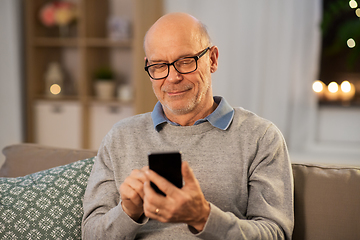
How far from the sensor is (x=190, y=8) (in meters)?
3.07

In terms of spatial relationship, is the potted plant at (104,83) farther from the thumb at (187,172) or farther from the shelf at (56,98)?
the thumb at (187,172)

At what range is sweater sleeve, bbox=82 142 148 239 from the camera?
3.09 feet

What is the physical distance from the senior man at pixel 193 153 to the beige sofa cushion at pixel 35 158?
253mm

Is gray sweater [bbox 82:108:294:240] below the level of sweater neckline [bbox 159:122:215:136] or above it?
below

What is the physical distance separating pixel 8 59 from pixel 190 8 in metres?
1.66

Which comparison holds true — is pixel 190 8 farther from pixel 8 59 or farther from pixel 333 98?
pixel 8 59

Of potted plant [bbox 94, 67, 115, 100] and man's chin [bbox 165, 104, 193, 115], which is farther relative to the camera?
potted plant [bbox 94, 67, 115, 100]

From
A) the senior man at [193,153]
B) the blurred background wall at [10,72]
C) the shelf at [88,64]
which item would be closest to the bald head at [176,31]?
the senior man at [193,153]

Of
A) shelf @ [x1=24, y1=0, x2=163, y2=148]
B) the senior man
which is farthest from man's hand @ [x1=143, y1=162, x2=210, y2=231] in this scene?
shelf @ [x1=24, y1=0, x2=163, y2=148]

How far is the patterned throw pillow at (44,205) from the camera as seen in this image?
41.7 inches

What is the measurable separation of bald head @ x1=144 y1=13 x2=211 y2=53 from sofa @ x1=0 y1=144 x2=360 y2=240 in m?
0.52

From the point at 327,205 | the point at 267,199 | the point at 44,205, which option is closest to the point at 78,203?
the point at 44,205

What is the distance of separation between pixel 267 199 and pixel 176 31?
597 mm

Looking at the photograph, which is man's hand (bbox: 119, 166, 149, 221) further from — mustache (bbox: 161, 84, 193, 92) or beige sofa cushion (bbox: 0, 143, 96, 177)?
beige sofa cushion (bbox: 0, 143, 96, 177)
